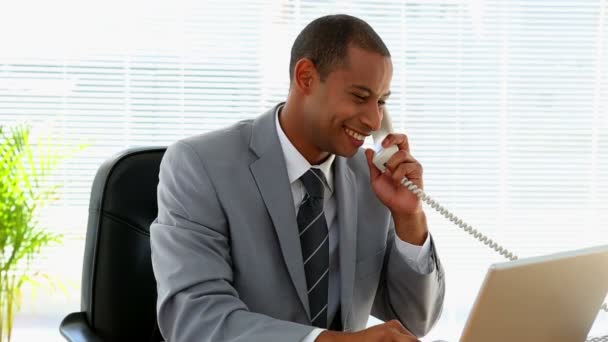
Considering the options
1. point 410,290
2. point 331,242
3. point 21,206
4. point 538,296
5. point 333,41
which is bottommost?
point 21,206

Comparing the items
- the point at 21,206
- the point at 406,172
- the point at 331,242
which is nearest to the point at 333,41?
the point at 406,172

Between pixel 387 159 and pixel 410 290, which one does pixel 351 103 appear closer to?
pixel 387 159

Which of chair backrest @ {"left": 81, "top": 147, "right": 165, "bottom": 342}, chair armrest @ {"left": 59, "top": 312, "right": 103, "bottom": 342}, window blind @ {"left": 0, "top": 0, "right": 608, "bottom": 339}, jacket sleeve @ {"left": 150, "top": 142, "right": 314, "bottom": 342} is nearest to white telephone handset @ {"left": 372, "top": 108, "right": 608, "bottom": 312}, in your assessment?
jacket sleeve @ {"left": 150, "top": 142, "right": 314, "bottom": 342}

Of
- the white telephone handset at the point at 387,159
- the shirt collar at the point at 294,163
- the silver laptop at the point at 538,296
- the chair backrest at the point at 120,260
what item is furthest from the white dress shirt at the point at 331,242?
the silver laptop at the point at 538,296

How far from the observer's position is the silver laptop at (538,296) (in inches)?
45.0

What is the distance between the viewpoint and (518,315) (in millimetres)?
1202

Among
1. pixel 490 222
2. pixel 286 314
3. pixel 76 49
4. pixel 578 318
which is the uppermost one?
pixel 76 49

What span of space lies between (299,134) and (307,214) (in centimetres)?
18

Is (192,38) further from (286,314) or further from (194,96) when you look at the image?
(286,314)

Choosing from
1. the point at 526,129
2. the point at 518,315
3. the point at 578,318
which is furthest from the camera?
the point at 526,129

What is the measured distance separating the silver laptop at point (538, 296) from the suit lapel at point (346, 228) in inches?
22.9

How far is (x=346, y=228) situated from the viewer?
1.86 metres

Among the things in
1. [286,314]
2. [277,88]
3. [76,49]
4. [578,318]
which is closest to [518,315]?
[578,318]

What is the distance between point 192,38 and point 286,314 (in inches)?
77.8
